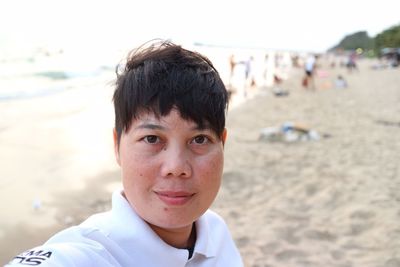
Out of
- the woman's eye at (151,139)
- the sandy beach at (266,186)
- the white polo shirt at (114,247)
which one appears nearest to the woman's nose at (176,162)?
the woman's eye at (151,139)

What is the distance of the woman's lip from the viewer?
1036 mm

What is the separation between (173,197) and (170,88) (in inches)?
11.3

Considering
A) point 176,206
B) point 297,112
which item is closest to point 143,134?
point 176,206

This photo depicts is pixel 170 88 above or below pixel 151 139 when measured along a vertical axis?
above

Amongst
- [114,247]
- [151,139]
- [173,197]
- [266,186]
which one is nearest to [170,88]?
[151,139]

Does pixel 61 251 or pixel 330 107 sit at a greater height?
pixel 61 251

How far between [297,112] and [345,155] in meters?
5.21

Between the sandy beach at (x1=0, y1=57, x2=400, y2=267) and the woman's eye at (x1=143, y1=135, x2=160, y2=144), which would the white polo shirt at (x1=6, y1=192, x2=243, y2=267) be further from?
the sandy beach at (x1=0, y1=57, x2=400, y2=267)

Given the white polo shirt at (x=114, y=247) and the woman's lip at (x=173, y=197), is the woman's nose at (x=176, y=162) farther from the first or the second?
the white polo shirt at (x=114, y=247)

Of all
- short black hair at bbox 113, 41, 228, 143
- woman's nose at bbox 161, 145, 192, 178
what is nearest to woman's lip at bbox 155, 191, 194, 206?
woman's nose at bbox 161, 145, 192, 178

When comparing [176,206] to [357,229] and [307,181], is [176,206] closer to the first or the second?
[357,229]

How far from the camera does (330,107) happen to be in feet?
37.5

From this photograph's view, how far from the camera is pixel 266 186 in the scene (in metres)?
5.01

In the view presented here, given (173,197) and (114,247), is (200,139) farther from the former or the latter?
(114,247)
